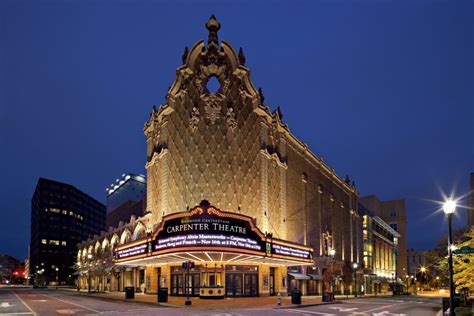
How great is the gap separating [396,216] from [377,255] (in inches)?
1850

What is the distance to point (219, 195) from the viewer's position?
54.0 m

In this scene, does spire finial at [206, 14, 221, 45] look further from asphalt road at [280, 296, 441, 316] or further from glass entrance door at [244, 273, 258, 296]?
asphalt road at [280, 296, 441, 316]

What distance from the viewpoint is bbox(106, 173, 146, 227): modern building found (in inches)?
3840

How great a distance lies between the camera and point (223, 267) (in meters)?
49.9

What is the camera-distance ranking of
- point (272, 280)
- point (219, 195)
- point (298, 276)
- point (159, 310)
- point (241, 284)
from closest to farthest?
point (159, 310)
point (241, 284)
point (219, 195)
point (272, 280)
point (298, 276)

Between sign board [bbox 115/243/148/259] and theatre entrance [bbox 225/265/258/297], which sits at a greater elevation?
sign board [bbox 115/243/148/259]

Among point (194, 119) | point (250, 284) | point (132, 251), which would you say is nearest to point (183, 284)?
point (250, 284)

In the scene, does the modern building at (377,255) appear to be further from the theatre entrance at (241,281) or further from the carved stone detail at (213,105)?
the carved stone detail at (213,105)

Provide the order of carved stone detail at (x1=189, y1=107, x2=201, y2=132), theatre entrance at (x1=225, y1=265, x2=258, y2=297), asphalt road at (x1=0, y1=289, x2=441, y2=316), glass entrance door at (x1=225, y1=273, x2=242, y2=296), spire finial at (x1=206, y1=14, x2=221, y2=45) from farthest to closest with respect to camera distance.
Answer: spire finial at (x1=206, y1=14, x2=221, y2=45) → carved stone detail at (x1=189, y1=107, x2=201, y2=132) → theatre entrance at (x1=225, y1=265, x2=258, y2=297) → glass entrance door at (x1=225, y1=273, x2=242, y2=296) → asphalt road at (x1=0, y1=289, x2=441, y2=316)

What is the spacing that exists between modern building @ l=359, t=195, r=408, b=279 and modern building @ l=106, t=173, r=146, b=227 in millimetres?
75762

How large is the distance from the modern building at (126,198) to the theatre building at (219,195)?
1098 inches

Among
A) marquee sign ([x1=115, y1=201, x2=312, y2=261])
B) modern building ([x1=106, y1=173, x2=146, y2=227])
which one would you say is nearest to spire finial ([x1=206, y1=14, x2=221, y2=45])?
marquee sign ([x1=115, y1=201, x2=312, y2=261])

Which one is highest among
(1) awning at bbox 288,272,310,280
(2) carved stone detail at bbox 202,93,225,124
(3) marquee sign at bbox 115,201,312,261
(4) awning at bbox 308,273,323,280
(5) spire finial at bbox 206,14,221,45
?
(5) spire finial at bbox 206,14,221,45

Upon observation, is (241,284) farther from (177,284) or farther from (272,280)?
(272,280)
